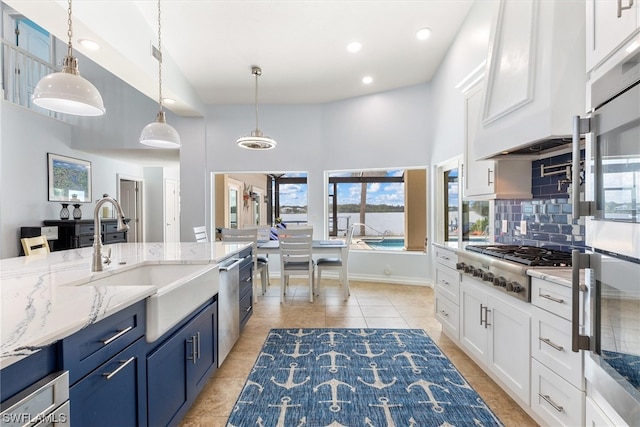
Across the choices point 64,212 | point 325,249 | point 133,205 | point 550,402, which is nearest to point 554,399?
point 550,402

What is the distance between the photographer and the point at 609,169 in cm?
101

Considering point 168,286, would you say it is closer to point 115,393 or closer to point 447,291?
point 115,393

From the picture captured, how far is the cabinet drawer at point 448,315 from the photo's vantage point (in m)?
2.55

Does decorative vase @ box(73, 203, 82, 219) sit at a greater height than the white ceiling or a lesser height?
lesser

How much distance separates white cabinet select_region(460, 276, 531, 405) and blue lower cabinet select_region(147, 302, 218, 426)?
6.39ft

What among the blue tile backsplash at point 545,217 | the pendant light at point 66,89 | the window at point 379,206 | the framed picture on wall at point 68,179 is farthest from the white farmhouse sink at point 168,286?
the framed picture on wall at point 68,179

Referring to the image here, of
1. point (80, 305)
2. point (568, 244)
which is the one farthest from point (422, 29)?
point (80, 305)

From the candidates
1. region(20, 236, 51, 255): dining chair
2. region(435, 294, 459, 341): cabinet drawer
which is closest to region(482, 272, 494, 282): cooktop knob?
region(435, 294, 459, 341): cabinet drawer

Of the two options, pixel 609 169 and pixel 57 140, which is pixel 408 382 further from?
pixel 57 140

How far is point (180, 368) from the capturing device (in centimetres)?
159

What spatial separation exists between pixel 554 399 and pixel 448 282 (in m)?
1.26

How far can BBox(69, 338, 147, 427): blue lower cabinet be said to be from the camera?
0.93 m

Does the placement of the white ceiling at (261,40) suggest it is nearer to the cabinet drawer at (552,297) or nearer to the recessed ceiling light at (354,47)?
the recessed ceiling light at (354,47)

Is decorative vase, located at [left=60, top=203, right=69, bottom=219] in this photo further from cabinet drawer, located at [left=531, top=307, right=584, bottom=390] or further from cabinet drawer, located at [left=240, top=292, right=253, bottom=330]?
cabinet drawer, located at [left=531, top=307, right=584, bottom=390]
